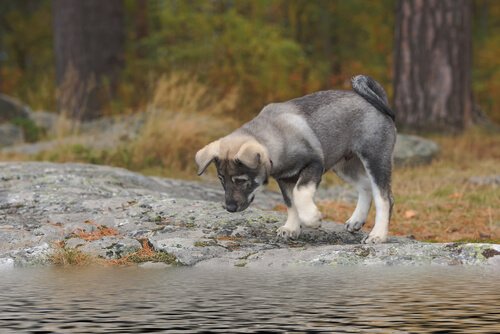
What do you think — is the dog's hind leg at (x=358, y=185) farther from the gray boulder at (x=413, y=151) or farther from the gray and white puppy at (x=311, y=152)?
the gray boulder at (x=413, y=151)

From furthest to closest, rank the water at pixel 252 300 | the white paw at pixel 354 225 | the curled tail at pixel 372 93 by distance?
the white paw at pixel 354 225
the curled tail at pixel 372 93
the water at pixel 252 300

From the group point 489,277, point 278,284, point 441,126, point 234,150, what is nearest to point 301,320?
point 278,284

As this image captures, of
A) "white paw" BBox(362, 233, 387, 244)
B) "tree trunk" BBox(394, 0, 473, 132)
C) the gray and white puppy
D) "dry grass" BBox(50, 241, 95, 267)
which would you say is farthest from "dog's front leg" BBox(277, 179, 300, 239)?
"tree trunk" BBox(394, 0, 473, 132)

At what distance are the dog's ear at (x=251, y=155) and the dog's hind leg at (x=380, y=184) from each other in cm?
113

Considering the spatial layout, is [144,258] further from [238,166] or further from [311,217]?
[311,217]

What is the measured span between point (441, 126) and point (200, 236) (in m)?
9.21

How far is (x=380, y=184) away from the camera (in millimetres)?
7875

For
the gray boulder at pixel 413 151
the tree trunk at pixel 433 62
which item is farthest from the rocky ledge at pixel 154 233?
the tree trunk at pixel 433 62

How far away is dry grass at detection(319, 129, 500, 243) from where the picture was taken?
377 inches

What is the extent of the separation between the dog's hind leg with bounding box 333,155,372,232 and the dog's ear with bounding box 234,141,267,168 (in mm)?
1290

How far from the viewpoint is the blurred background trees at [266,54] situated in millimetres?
16078

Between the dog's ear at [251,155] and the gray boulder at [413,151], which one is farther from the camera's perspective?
the gray boulder at [413,151]

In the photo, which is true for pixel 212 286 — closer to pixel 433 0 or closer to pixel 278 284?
pixel 278 284

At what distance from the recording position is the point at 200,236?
7.79 m
